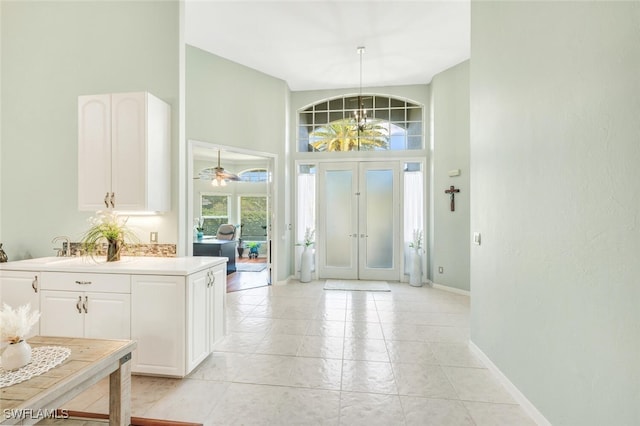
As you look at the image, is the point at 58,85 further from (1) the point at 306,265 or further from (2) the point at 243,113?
(1) the point at 306,265

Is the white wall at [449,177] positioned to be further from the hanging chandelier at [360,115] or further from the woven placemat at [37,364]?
the woven placemat at [37,364]

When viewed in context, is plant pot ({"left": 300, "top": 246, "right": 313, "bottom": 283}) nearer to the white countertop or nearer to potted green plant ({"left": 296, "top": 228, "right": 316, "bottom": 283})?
potted green plant ({"left": 296, "top": 228, "right": 316, "bottom": 283})

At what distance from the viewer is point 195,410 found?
6.78 ft

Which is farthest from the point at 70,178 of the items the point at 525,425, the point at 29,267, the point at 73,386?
the point at 525,425

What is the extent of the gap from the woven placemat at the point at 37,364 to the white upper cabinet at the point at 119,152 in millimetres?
1413

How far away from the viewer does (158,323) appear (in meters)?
2.40

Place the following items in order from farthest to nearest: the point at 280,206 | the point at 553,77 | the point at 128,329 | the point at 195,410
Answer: the point at 280,206
the point at 128,329
the point at 195,410
the point at 553,77

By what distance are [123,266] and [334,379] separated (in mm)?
2064

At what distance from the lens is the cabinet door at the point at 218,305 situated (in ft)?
9.14

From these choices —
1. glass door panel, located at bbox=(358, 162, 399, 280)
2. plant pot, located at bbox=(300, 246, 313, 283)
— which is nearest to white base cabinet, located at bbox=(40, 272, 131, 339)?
plant pot, located at bbox=(300, 246, 313, 283)

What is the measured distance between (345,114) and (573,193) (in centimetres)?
492

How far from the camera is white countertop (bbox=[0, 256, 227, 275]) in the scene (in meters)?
2.41

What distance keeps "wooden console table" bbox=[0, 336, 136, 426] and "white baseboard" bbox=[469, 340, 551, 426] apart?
8.57 ft

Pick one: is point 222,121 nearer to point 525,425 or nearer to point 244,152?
point 244,152
